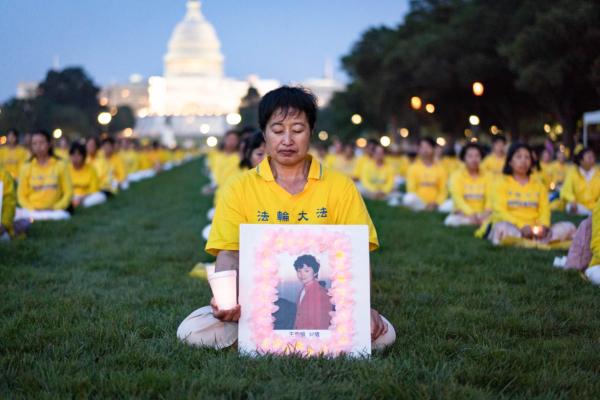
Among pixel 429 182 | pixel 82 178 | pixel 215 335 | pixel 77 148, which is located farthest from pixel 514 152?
pixel 82 178

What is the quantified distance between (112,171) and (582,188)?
11.4 m

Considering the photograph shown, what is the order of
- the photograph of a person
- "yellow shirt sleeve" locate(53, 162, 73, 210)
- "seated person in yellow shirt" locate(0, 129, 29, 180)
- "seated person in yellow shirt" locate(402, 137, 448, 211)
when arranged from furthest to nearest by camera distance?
1. "seated person in yellow shirt" locate(0, 129, 29, 180)
2. "seated person in yellow shirt" locate(402, 137, 448, 211)
3. "yellow shirt sleeve" locate(53, 162, 73, 210)
4. the photograph of a person

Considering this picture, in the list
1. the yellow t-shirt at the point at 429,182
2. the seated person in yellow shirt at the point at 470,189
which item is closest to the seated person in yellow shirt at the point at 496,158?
the yellow t-shirt at the point at 429,182

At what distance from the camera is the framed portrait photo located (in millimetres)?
3906

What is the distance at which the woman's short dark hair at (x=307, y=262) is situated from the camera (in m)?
3.95

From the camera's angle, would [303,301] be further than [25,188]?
No

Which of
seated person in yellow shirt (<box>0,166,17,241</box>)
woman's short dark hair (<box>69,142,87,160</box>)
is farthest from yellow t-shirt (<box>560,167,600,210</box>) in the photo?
woman's short dark hair (<box>69,142,87,160</box>)

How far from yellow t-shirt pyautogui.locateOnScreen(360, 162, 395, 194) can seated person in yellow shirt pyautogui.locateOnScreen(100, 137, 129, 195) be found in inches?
211

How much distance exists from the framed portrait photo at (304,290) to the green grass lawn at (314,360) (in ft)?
0.37

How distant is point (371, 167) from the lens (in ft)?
56.4

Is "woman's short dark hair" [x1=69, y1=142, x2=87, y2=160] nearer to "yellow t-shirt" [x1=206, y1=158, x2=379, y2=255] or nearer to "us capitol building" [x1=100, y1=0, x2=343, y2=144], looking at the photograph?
"yellow t-shirt" [x1=206, y1=158, x2=379, y2=255]

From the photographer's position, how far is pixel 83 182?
567 inches

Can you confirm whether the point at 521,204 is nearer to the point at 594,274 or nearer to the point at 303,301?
the point at 594,274

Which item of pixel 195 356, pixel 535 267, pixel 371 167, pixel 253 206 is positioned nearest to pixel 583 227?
pixel 535 267
